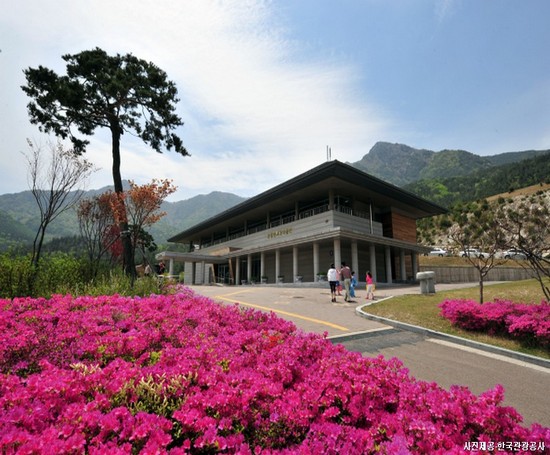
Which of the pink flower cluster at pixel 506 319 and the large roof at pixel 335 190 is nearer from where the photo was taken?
the pink flower cluster at pixel 506 319

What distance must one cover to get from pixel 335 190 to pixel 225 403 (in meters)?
26.5

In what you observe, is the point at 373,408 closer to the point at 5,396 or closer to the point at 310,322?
→ the point at 5,396

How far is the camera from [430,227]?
75.1 meters

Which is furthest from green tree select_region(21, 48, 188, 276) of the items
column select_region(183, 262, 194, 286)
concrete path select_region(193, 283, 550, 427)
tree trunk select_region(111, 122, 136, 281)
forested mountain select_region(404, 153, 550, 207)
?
forested mountain select_region(404, 153, 550, 207)

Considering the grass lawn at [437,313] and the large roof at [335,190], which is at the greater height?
the large roof at [335,190]

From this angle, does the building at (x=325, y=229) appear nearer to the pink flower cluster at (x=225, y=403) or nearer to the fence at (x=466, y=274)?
the fence at (x=466, y=274)

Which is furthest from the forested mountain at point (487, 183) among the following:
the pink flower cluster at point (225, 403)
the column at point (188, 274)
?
the pink flower cluster at point (225, 403)

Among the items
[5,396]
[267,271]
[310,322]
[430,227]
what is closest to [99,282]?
[310,322]

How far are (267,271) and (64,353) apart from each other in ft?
97.7

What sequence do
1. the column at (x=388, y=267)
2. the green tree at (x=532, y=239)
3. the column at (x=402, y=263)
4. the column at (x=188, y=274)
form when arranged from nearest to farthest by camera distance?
the green tree at (x=532, y=239) < the column at (x=388, y=267) < the column at (x=402, y=263) < the column at (x=188, y=274)

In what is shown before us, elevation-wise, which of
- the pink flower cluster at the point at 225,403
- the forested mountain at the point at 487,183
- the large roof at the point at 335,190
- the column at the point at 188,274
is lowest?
the column at the point at 188,274

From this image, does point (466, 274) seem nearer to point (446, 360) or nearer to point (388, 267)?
point (388, 267)

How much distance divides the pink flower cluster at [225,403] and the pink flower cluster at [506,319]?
6040 millimetres

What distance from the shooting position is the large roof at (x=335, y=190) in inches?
947
